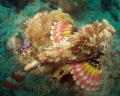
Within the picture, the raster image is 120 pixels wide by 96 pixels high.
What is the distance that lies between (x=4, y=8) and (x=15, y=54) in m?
4.70

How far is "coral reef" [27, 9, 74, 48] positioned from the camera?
4195mm

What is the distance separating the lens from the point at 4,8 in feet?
23.4

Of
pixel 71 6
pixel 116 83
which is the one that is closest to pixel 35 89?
pixel 116 83

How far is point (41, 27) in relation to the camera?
13.9 ft

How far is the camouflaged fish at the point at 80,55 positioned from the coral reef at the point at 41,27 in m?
1.26

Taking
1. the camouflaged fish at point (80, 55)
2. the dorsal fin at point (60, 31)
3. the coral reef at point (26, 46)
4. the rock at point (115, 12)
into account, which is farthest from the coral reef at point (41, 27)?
the rock at point (115, 12)

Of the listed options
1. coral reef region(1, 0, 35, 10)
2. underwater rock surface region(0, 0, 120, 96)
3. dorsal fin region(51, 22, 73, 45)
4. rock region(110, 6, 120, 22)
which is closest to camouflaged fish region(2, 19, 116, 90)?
underwater rock surface region(0, 0, 120, 96)

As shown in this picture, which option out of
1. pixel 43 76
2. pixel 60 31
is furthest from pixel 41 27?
pixel 43 76

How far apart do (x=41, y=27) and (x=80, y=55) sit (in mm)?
2097

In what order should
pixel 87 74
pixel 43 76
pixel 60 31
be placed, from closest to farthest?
pixel 87 74 → pixel 43 76 → pixel 60 31

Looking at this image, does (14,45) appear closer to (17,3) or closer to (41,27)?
(41,27)

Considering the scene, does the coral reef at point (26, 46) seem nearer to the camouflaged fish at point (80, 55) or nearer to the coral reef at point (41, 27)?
the coral reef at point (41, 27)

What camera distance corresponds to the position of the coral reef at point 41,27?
165 inches

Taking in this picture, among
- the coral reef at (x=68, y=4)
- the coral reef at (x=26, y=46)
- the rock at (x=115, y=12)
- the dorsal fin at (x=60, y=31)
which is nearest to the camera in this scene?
the dorsal fin at (x=60, y=31)
